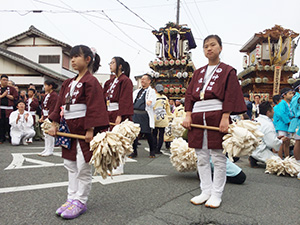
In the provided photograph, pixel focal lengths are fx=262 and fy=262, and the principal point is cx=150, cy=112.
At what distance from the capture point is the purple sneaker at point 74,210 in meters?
2.41

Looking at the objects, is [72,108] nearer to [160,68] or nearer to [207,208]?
[207,208]

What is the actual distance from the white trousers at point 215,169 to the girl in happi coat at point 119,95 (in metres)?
1.62

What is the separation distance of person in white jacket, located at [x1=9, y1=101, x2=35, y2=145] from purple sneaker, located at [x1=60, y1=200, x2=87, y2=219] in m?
6.32

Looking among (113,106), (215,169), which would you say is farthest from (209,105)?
(113,106)

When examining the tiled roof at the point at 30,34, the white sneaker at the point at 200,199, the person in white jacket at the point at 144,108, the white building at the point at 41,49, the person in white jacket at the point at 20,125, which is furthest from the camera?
the white building at the point at 41,49

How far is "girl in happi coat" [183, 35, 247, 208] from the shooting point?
2.86m

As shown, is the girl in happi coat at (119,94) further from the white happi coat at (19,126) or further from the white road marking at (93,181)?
the white happi coat at (19,126)

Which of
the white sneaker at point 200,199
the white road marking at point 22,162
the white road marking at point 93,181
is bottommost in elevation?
the white road marking at point 22,162

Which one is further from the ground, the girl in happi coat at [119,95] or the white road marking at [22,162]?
the girl in happi coat at [119,95]

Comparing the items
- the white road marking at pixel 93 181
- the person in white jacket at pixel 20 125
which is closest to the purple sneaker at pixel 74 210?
the white road marking at pixel 93 181

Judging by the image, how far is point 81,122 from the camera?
265 cm

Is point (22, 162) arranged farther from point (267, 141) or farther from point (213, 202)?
point (267, 141)

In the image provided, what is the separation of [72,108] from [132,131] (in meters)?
1.35

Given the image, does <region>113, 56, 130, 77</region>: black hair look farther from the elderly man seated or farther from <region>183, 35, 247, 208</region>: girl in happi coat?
the elderly man seated
